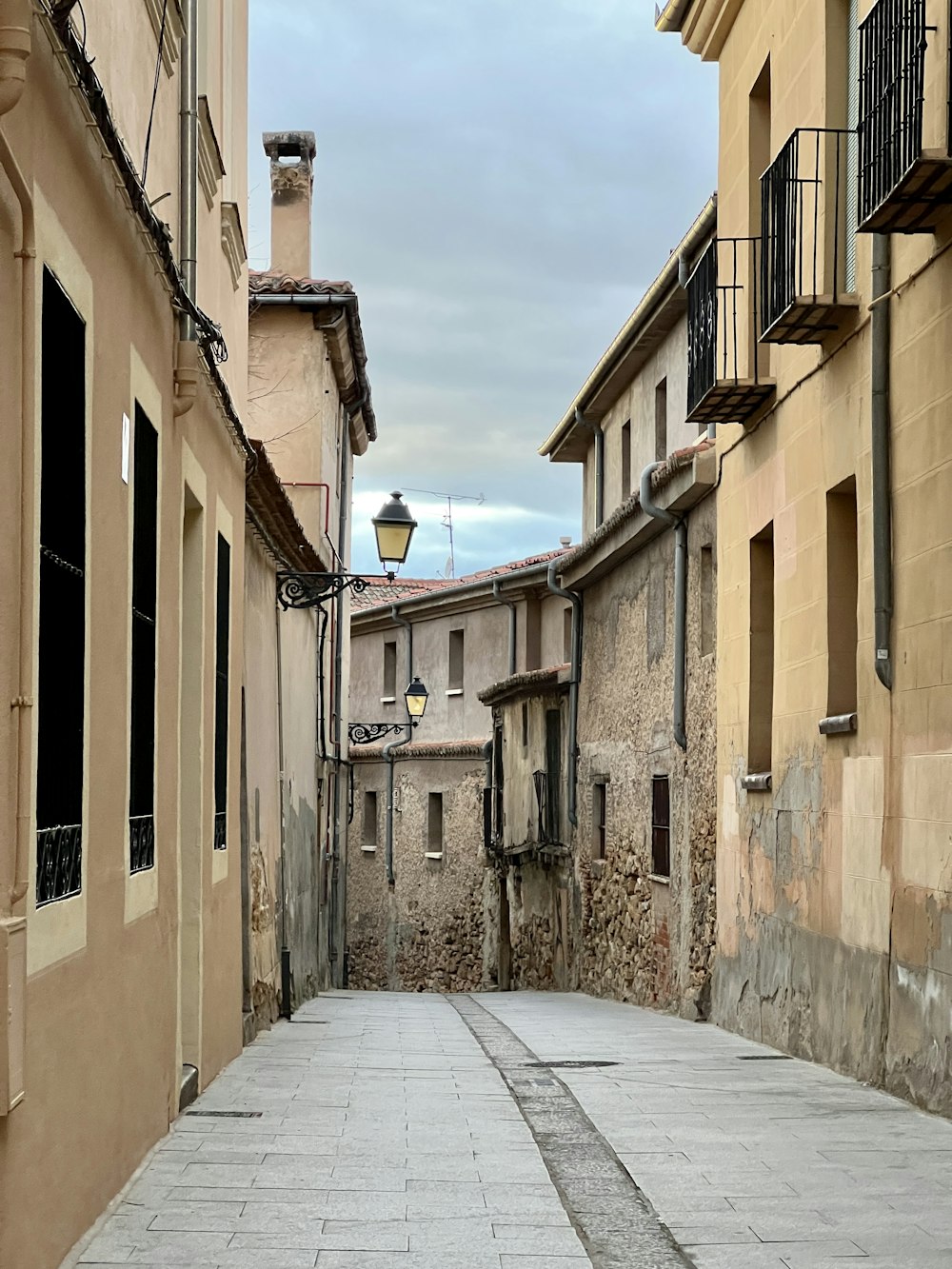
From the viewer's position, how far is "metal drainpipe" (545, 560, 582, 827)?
21.5 metres

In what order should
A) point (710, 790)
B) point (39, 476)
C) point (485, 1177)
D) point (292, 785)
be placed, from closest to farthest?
point (39, 476)
point (485, 1177)
point (710, 790)
point (292, 785)

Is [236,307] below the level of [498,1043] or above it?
above

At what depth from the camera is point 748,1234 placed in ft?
16.7

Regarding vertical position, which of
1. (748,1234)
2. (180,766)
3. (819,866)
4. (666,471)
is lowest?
(748,1234)

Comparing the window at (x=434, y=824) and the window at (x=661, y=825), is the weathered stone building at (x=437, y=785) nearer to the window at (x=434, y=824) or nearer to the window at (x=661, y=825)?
the window at (x=434, y=824)

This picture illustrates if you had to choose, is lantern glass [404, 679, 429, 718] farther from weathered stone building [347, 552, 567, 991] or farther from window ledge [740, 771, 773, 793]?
window ledge [740, 771, 773, 793]

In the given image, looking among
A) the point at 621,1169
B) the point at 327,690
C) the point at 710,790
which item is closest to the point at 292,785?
the point at 710,790

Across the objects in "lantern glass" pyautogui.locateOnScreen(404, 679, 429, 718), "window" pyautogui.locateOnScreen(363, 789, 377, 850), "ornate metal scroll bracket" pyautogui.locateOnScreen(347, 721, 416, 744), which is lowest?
"window" pyautogui.locateOnScreen(363, 789, 377, 850)

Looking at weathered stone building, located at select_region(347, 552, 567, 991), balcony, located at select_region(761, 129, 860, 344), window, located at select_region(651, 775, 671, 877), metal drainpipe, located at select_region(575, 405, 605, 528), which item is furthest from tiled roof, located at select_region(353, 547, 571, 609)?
balcony, located at select_region(761, 129, 860, 344)

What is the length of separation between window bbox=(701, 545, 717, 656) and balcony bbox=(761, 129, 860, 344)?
13.0 feet

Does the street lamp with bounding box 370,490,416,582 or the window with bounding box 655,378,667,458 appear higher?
the window with bounding box 655,378,667,458

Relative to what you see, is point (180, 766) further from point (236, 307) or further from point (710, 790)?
point (710, 790)

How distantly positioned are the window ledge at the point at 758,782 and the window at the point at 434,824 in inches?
806

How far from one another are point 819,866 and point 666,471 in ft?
17.9
